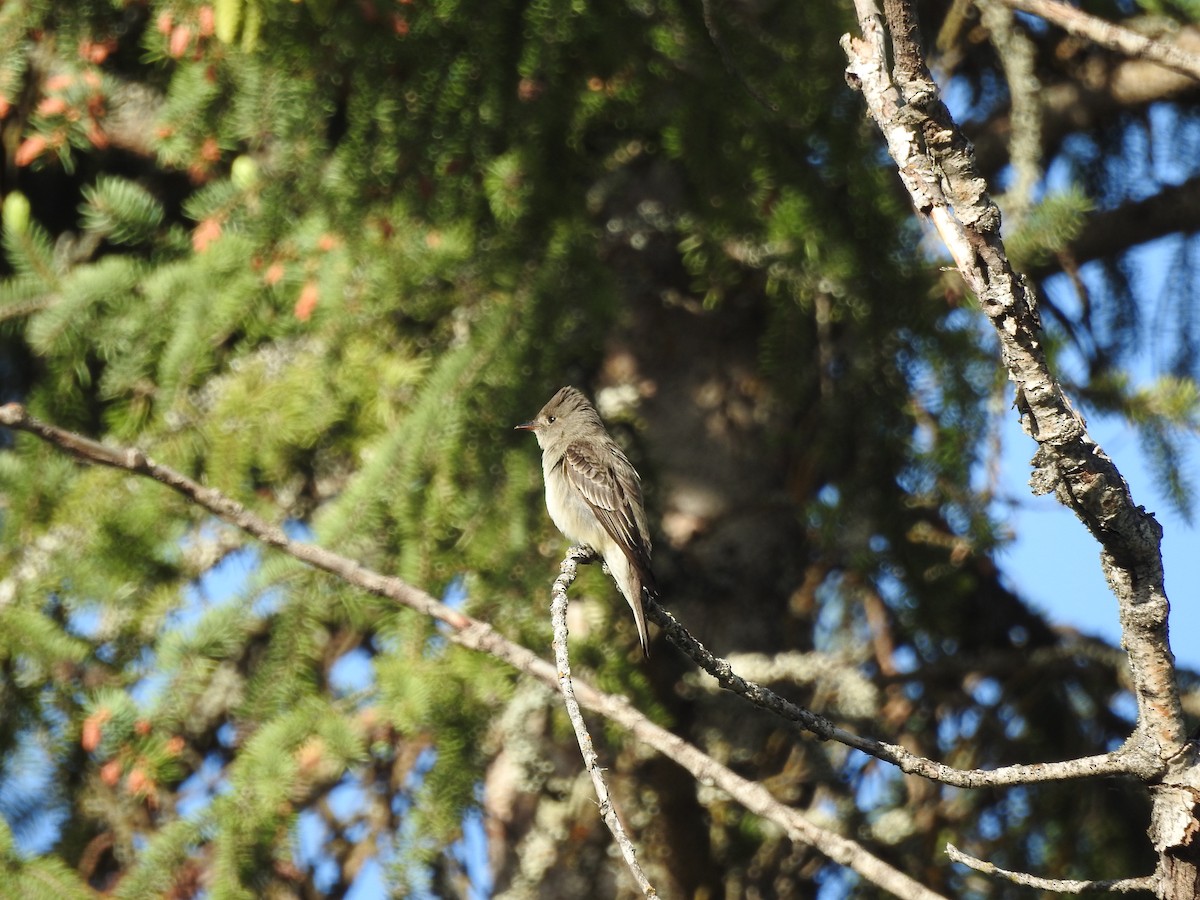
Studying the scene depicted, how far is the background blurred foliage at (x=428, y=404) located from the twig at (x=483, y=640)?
0.66 meters

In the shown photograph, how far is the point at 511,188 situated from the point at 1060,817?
278cm

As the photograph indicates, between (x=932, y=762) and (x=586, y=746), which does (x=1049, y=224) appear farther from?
(x=586, y=746)

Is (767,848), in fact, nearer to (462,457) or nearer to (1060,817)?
(1060,817)

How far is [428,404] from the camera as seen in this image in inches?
142

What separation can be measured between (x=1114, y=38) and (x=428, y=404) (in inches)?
75.4

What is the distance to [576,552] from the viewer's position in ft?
10.6

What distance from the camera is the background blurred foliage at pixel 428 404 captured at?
11.2 feet

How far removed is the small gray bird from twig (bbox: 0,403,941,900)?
120 centimetres

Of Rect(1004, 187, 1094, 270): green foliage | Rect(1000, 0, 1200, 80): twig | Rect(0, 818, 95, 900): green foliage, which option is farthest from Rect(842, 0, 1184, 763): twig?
Rect(0, 818, 95, 900): green foliage

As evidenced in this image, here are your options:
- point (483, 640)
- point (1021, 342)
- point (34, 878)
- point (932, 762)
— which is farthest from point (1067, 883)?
point (34, 878)

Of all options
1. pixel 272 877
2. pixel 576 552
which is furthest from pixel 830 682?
pixel 272 877

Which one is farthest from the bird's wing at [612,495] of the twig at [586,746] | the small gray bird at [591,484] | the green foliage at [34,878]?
the green foliage at [34,878]

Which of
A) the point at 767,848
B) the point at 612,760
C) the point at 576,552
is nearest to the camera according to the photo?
the point at 576,552

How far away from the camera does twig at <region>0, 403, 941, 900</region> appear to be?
2.35 m
